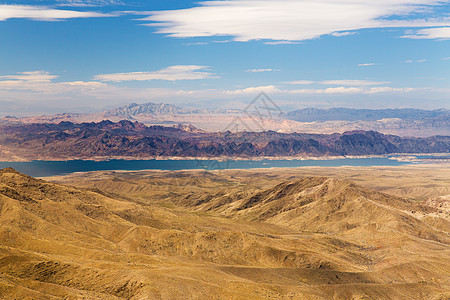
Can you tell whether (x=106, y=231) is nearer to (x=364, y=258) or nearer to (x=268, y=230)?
(x=268, y=230)

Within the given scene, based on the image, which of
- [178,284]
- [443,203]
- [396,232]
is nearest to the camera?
[178,284]

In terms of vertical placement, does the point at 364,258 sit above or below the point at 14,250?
below

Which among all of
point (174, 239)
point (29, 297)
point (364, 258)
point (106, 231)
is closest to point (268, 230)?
point (364, 258)

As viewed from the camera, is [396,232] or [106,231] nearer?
[106,231]

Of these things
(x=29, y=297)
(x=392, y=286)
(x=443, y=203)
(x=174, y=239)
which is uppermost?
(x=29, y=297)

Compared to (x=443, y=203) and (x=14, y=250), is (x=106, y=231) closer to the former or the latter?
(x=14, y=250)

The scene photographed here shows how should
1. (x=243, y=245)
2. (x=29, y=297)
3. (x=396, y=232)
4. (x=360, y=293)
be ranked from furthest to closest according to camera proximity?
1. (x=396, y=232)
2. (x=243, y=245)
3. (x=360, y=293)
4. (x=29, y=297)

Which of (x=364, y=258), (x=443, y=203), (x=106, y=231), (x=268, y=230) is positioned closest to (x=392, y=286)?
(x=364, y=258)
